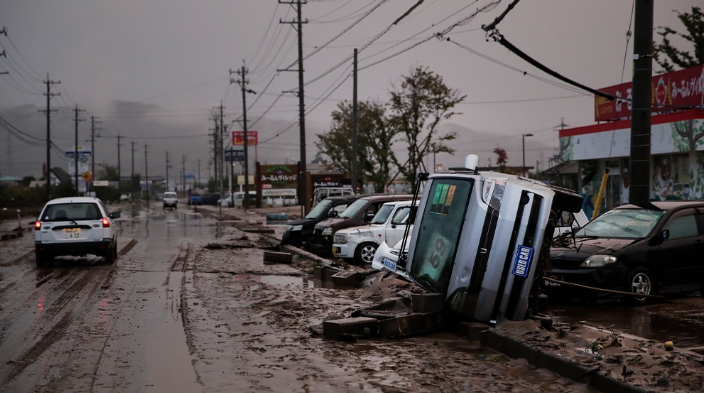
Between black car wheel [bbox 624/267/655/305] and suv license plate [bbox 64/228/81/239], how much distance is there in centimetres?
1265

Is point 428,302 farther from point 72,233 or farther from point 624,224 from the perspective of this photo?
point 72,233

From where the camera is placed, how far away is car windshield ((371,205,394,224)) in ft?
61.9

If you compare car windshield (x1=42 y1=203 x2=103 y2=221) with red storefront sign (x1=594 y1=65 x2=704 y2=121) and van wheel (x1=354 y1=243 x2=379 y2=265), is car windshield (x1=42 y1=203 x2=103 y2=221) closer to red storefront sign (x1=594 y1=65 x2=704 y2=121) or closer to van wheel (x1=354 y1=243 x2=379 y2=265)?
van wheel (x1=354 y1=243 x2=379 y2=265)

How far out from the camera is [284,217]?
4603 centimetres

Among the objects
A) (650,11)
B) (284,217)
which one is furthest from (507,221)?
(284,217)

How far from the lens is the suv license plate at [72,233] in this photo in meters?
17.9

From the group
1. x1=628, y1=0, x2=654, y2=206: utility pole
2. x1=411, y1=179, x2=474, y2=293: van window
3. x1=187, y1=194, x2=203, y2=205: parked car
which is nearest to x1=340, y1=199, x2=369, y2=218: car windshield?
x1=628, y1=0, x2=654, y2=206: utility pole

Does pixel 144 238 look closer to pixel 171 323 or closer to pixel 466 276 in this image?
pixel 171 323

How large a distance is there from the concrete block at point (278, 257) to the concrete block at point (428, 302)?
9629 millimetres

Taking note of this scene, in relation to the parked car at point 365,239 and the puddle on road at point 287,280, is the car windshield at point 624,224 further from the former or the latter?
the parked car at point 365,239

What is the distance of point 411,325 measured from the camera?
29.7ft

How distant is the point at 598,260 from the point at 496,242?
3.45 metres

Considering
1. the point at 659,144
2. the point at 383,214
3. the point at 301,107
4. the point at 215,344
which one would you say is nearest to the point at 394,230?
the point at 383,214

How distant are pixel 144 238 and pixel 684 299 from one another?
69.2ft
